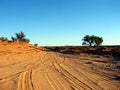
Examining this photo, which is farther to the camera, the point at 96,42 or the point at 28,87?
the point at 96,42

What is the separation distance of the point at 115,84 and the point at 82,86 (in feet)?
6.48

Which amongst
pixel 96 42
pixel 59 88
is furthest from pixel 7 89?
pixel 96 42

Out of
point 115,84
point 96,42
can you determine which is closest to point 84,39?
point 96,42

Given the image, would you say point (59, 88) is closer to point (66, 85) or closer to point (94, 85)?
point (66, 85)

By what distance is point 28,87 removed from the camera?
11320mm

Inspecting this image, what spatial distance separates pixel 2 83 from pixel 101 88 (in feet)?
Result: 17.5

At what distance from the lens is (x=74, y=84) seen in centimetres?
1225

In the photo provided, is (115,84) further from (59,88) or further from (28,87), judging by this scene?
(28,87)

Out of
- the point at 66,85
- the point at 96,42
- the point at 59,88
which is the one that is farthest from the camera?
the point at 96,42

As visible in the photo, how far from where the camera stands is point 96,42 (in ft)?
353

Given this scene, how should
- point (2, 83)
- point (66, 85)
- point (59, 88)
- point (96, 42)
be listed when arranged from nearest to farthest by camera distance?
point (59, 88) < point (66, 85) < point (2, 83) < point (96, 42)

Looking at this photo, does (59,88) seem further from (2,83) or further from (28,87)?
(2,83)

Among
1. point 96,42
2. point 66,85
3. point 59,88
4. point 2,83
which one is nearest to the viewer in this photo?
point 59,88

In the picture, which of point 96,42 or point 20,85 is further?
point 96,42
